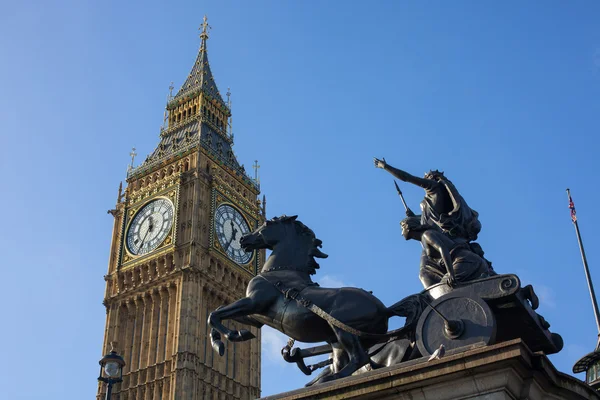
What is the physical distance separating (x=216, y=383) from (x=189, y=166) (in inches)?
610

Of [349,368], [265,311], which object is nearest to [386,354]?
[349,368]

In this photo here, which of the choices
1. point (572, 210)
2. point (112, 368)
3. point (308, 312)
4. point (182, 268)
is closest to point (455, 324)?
point (308, 312)

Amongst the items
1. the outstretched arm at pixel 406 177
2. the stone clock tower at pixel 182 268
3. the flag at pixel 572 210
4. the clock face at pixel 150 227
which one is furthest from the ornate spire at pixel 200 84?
the outstretched arm at pixel 406 177

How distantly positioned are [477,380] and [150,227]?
173 ft

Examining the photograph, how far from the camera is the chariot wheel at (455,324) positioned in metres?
8.16

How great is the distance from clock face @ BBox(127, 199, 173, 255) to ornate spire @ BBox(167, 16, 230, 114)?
11489 millimetres

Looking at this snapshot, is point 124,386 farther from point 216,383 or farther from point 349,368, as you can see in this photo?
point 349,368

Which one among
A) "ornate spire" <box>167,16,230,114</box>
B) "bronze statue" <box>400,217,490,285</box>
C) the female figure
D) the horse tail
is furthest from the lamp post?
"ornate spire" <box>167,16,230,114</box>

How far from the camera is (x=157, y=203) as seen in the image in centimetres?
5906

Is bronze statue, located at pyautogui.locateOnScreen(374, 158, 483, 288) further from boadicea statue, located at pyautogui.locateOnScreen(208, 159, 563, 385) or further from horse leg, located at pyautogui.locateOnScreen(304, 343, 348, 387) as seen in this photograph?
horse leg, located at pyautogui.locateOnScreen(304, 343, 348, 387)

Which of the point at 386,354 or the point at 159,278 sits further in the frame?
the point at 159,278

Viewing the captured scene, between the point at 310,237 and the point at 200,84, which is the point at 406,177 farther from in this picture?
the point at 200,84

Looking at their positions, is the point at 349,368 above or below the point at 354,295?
below

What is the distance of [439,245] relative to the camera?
9.55 m
